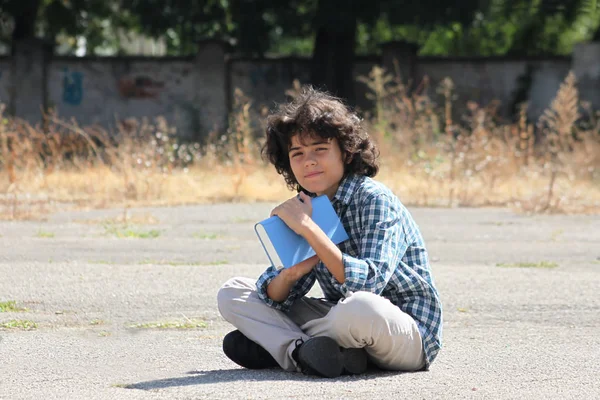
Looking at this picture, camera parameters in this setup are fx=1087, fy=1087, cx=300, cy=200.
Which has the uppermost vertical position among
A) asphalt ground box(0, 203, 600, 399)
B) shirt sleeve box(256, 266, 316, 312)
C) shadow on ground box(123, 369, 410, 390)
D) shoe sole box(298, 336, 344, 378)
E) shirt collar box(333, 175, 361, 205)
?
shirt collar box(333, 175, 361, 205)

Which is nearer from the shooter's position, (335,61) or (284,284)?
(284,284)

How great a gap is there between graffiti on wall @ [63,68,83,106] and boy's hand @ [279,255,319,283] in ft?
60.1

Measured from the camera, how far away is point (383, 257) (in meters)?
4.13

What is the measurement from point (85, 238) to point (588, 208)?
5.93m

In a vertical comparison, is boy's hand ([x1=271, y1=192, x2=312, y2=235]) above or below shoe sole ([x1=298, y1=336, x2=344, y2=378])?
above

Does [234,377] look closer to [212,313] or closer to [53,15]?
[212,313]

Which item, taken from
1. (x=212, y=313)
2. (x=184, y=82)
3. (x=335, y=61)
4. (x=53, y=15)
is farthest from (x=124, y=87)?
(x=212, y=313)

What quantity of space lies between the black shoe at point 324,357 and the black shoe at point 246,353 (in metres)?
0.31

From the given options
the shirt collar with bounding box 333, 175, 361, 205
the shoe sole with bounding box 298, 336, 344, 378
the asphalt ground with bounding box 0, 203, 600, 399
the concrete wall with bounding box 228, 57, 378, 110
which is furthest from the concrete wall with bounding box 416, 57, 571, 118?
the shoe sole with bounding box 298, 336, 344, 378

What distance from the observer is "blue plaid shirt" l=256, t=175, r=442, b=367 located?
4.14 metres

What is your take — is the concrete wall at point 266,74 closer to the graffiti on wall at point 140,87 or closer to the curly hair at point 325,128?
the graffiti on wall at point 140,87

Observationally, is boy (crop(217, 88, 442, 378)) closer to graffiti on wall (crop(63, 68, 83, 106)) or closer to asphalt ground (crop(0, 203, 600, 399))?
asphalt ground (crop(0, 203, 600, 399))

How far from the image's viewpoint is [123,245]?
29.9ft

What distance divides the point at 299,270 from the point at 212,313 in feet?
6.51
